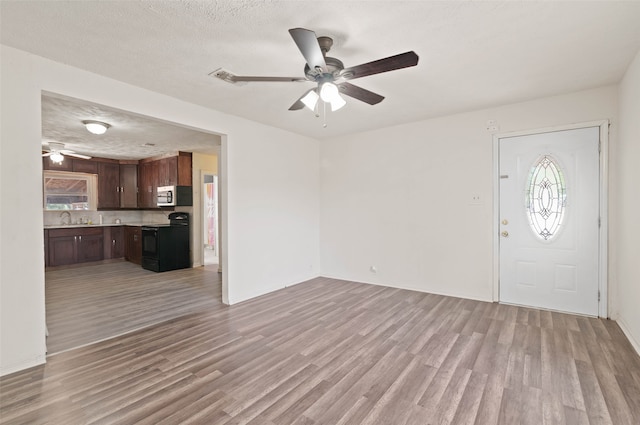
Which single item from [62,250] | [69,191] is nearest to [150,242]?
[62,250]

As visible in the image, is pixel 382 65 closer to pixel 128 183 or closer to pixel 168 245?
pixel 168 245

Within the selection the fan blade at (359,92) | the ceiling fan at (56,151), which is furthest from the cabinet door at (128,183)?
the fan blade at (359,92)

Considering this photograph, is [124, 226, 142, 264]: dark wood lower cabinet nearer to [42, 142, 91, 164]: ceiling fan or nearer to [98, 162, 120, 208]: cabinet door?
[98, 162, 120, 208]: cabinet door

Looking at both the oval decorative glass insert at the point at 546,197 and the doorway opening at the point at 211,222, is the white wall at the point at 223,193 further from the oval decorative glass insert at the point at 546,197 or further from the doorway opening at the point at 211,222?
the oval decorative glass insert at the point at 546,197

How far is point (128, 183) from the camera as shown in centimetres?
779

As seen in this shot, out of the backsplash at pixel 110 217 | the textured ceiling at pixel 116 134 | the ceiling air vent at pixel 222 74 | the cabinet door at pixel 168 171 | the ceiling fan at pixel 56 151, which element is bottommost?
the backsplash at pixel 110 217

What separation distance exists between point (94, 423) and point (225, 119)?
3.42 metres

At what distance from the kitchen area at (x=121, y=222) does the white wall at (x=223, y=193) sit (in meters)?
0.62

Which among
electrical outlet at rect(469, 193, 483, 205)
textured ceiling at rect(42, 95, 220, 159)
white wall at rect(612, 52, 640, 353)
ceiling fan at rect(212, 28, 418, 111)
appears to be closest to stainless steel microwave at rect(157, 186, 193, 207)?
textured ceiling at rect(42, 95, 220, 159)

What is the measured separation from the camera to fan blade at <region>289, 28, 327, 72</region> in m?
1.68

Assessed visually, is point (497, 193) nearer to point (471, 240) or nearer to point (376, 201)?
point (471, 240)

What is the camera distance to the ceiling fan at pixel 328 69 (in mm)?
1828

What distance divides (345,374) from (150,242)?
5.74 meters

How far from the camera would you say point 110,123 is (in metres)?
4.42
